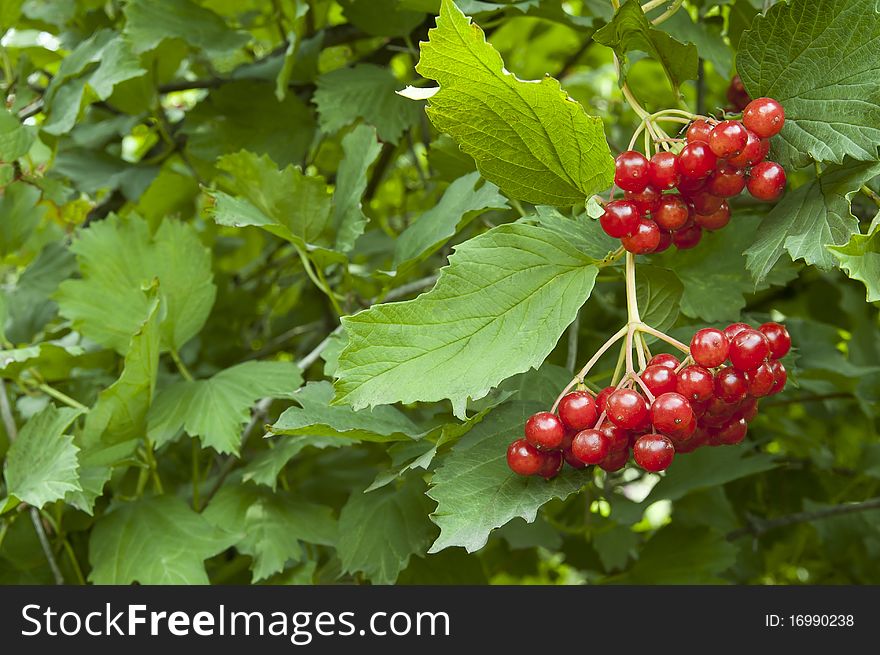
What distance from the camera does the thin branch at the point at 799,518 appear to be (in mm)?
1375

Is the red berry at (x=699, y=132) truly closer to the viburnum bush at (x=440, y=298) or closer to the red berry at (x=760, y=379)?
the viburnum bush at (x=440, y=298)

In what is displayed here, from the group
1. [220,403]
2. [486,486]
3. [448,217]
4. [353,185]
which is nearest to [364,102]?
[353,185]

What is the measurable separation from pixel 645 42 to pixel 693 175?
0.51ft

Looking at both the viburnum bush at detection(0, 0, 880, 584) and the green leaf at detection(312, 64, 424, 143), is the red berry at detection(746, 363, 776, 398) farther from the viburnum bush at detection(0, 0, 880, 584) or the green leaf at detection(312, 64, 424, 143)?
the green leaf at detection(312, 64, 424, 143)

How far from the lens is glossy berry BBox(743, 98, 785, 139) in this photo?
0.74 meters

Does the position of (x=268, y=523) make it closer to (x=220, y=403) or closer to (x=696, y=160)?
(x=220, y=403)

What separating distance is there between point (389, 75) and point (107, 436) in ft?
1.96

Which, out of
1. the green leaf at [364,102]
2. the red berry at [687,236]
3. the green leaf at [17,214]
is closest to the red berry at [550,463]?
the red berry at [687,236]

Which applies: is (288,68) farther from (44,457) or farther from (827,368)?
(827,368)

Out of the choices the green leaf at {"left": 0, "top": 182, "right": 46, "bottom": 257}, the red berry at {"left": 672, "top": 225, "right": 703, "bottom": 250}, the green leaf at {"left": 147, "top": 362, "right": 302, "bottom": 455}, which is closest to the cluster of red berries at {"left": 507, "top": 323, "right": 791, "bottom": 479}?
the red berry at {"left": 672, "top": 225, "right": 703, "bottom": 250}

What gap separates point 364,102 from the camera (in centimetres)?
126

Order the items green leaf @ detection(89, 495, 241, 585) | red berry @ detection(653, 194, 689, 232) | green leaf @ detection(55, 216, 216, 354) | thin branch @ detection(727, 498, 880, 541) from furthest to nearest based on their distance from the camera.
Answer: thin branch @ detection(727, 498, 880, 541) → green leaf @ detection(55, 216, 216, 354) → green leaf @ detection(89, 495, 241, 585) → red berry @ detection(653, 194, 689, 232)

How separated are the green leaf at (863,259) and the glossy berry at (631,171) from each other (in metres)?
0.15

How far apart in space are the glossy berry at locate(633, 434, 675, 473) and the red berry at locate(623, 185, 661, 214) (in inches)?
7.2
